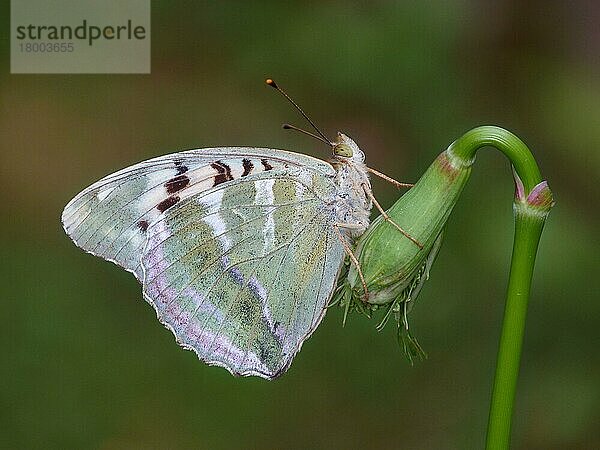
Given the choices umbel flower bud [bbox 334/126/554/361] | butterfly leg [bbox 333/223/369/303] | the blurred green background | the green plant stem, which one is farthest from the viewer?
the blurred green background

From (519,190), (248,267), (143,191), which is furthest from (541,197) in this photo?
(143,191)

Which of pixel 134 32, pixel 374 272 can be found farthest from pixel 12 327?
pixel 374 272

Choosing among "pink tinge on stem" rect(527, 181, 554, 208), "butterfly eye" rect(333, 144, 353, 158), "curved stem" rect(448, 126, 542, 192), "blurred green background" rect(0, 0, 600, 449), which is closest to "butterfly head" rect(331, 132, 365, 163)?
"butterfly eye" rect(333, 144, 353, 158)

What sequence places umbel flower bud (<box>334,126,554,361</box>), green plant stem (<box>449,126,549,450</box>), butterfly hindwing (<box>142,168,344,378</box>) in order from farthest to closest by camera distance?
1. butterfly hindwing (<box>142,168,344,378</box>)
2. umbel flower bud (<box>334,126,554,361</box>)
3. green plant stem (<box>449,126,549,450</box>)

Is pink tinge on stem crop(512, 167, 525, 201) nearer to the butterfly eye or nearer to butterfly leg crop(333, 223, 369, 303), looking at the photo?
butterfly leg crop(333, 223, 369, 303)

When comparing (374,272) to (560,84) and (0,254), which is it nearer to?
(560,84)
